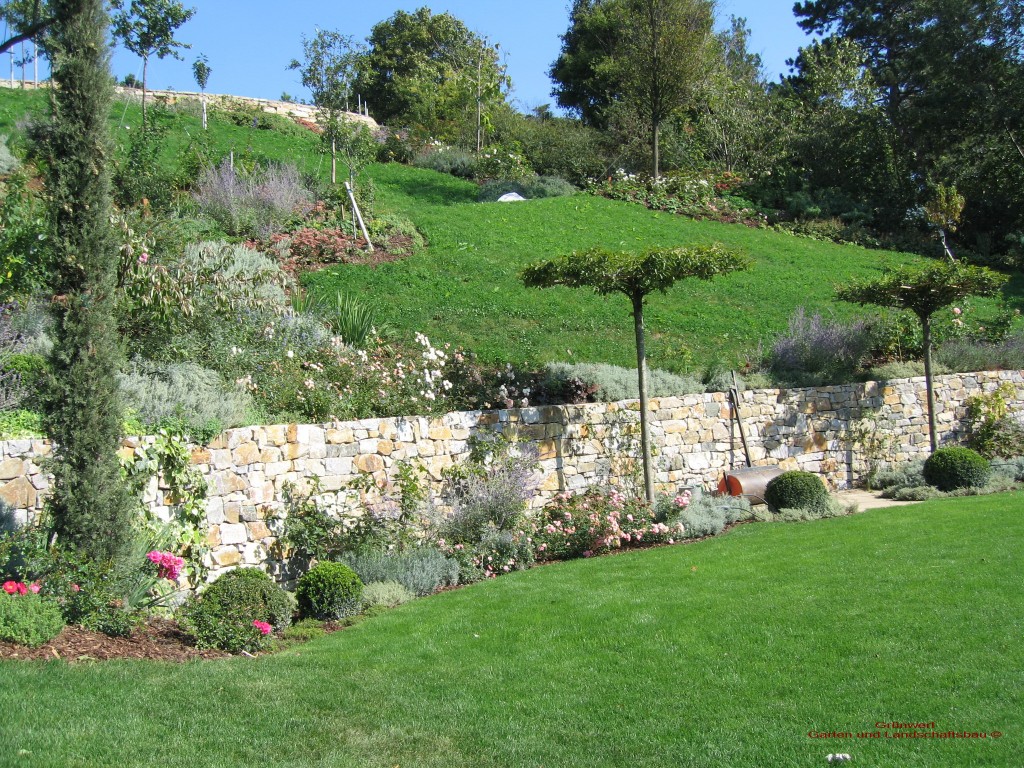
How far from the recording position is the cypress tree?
6117 mm

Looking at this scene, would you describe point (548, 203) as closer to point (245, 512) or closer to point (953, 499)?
point (953, 499)

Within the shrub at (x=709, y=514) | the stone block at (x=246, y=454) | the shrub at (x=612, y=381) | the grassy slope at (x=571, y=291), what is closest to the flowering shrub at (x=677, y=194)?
the grassy slope at (x=571, y=291)

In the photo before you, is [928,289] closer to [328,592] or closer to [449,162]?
[328,592]

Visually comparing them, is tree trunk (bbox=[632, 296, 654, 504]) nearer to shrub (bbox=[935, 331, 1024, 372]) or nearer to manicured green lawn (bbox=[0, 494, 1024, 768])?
manicured green lawn (bbox=[0, 494, 1024, 768])

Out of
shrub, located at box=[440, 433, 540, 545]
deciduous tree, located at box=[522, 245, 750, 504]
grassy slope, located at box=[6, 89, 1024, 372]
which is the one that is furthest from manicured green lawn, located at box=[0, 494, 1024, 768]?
grassy slope, located at box=[6, 89, 1024, 372]

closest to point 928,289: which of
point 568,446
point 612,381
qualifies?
point 612,381

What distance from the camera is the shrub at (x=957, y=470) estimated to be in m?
12.1

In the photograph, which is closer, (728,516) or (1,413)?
(1,413)

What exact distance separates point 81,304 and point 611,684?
182 inches

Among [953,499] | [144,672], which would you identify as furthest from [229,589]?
[953,499]

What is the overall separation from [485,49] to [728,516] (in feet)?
94.4

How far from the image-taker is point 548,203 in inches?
858

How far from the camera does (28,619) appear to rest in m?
5.27

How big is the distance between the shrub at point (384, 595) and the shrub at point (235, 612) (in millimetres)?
912
